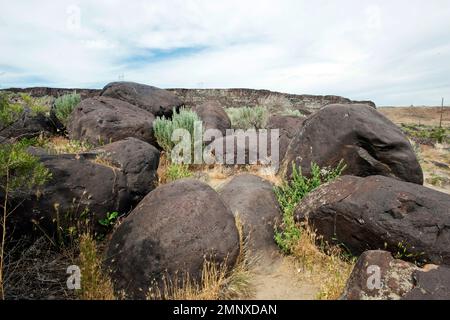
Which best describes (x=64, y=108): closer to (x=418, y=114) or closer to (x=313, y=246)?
(x=313, y=246)

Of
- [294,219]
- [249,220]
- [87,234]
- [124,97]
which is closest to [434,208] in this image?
[294,219]

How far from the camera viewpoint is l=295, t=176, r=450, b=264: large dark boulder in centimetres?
489

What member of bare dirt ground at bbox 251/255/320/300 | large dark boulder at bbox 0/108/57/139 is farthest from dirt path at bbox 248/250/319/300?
large dark boulder at bbox 0/108/57/139

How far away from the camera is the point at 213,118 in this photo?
12555 millimetres

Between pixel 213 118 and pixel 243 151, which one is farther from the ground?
pixel 213 118

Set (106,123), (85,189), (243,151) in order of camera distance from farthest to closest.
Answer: (106,123) → (243,151) → (85,189)

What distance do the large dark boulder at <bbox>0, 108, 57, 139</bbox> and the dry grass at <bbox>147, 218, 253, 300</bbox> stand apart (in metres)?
7.77

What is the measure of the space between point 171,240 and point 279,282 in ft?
5.65

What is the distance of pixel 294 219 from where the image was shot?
20.3 feet

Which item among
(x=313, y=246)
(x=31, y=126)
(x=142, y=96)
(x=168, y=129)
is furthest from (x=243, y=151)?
(x=31, y=126)

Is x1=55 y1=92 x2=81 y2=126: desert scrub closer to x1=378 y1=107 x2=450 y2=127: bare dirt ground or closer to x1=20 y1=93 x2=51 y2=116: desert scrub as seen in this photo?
x1=20 y1=93 x2=51 y2=116: desert scrub
